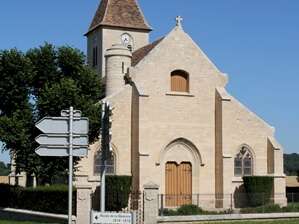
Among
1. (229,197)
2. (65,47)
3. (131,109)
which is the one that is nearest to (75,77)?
(65,47)

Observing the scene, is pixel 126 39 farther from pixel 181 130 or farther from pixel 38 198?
pixel 38 198

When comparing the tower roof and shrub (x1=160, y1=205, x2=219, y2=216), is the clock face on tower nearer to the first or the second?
Result: the tower roof

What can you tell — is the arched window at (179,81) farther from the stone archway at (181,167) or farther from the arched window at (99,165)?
the arched window at (99,165)

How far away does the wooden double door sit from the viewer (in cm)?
3519

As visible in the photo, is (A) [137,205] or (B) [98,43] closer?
(A) [137,205]

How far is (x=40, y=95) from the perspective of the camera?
2769 cm

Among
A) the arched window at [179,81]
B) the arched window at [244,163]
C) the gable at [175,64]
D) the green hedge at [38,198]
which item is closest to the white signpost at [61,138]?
the green hedge at [38,198]

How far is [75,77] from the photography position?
94.5 feet

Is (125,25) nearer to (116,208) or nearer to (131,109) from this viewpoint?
(131,109)

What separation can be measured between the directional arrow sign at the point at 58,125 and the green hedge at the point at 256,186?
2491 centimetres

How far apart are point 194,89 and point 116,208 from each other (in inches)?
361

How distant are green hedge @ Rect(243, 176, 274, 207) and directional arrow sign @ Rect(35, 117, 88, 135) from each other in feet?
81.7

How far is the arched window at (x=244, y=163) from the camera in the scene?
120ft

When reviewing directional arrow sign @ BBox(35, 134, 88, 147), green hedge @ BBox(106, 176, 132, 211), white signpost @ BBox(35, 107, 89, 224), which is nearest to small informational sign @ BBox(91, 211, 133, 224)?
white signpost @ BBox(35, 107, 89, 224)
